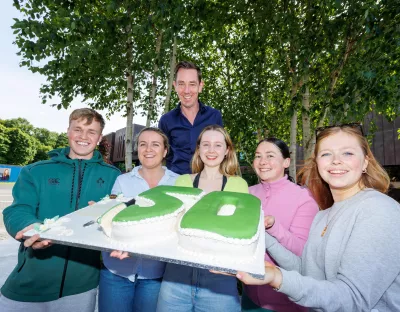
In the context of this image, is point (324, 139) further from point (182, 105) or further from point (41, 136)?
point (41, 136)

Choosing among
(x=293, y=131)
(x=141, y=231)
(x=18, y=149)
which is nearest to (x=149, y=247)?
(x=141, y=231)

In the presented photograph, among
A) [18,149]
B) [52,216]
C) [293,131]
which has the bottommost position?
[18,149]

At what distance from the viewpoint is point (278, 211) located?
257 centimetres

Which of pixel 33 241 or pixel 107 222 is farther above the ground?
pixel 107 222

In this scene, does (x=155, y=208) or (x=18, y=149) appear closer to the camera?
(x=155, y=208)

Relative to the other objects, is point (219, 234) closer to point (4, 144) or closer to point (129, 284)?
point (129, 284)

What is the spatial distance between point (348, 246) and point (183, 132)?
9.35 ft

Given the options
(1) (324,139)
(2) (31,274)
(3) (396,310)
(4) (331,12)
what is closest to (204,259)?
(3) (396,310)

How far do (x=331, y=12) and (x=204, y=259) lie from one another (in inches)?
351

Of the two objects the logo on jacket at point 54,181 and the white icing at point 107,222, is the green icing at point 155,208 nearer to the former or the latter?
the white icing at point 107,222

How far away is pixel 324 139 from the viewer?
203 cm

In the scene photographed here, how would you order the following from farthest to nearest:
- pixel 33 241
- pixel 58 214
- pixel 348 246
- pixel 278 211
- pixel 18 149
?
pixel 18 149 < pixel 278 211 < pixel 58 214 < pixel 33 241 < pixel 348 246

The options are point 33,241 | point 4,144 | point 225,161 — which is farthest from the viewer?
point 4,144

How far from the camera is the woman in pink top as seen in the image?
2236mm
